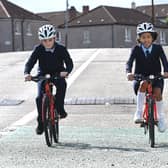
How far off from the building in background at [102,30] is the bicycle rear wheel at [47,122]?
7288cm

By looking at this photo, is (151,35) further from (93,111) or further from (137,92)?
(93,111)

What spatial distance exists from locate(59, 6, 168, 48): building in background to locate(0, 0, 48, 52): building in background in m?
6.41

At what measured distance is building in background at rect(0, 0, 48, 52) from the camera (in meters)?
74.4

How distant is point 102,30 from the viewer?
277 ft

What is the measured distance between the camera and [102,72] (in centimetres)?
2231

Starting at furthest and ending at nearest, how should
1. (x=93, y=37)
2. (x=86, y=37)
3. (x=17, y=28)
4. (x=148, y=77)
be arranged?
(x=86, y=37), (x=93, y=37), (x=17, y=28), (x=148, y=77)

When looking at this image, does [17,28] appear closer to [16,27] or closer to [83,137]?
[16,27]

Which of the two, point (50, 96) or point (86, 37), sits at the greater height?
point (50, 96)

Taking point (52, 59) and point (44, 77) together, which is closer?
point (44, 77)

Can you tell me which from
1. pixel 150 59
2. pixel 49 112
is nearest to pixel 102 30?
pixel 150 59

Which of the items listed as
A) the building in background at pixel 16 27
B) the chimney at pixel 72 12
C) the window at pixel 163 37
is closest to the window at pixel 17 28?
the building in background at pixel 16 27

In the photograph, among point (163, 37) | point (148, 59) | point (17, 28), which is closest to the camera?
point (148, 59)

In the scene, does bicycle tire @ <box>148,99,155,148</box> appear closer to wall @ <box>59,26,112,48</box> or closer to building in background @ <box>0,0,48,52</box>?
building in background @ <box>0,0,48,52</box>

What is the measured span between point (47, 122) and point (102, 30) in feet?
250
